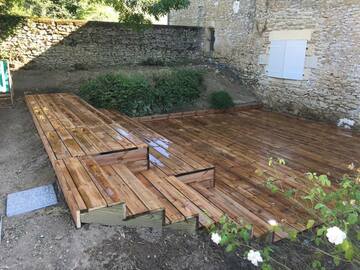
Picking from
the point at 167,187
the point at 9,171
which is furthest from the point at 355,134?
the point at 9,171

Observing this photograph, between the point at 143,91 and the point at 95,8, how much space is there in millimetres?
6741

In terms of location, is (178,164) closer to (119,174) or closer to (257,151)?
(119,174)

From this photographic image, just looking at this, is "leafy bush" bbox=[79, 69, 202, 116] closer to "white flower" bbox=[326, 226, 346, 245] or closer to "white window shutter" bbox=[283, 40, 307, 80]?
"white window shutter" bbox=[283, 40, 307, 80]

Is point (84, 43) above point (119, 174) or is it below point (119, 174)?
above

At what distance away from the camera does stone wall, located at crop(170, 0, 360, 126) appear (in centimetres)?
607

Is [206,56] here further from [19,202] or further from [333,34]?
[19,202]

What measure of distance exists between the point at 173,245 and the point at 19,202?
1.29 meters

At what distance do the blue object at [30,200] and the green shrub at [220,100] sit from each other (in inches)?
206

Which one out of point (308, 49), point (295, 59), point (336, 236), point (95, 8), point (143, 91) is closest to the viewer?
point (336, 236)

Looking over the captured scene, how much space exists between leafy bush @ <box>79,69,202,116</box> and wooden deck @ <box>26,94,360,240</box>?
380 millimetres

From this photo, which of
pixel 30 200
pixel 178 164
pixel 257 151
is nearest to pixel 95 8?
pixel 257 151

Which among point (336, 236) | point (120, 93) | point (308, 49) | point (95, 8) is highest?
point (95, 8)

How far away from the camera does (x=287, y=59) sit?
718 cm

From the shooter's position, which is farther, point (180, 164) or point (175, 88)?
point (175, 88)
